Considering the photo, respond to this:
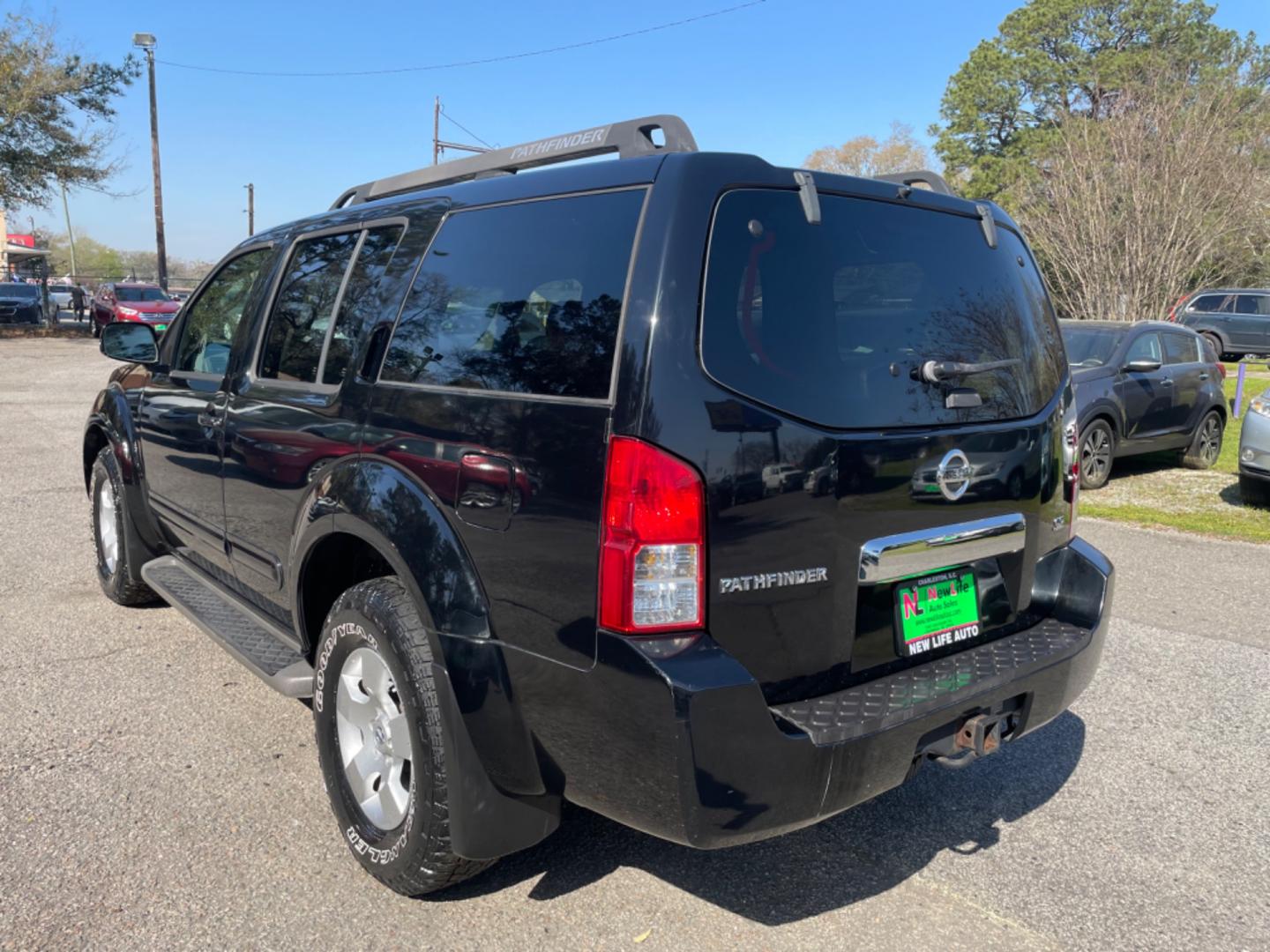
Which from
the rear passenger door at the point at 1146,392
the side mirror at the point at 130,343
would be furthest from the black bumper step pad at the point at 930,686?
the rear passenger door at the point at 1146,392

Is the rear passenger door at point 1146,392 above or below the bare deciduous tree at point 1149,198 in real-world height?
below

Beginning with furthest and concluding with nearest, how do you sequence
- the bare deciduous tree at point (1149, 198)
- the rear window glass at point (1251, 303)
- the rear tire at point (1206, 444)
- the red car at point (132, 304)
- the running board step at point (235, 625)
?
the red car at point (132, 304), the rear window glass at point (1251, 303), the bare deciduous tree at point (1149, 198), the rear tire at point (1206, 444), the running board step at point (235, 625)

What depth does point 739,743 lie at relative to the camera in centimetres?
218

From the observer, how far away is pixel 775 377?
235 centimetres

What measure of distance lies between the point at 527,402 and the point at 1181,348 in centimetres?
1038

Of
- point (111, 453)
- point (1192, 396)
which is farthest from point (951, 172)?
point (111, 453)

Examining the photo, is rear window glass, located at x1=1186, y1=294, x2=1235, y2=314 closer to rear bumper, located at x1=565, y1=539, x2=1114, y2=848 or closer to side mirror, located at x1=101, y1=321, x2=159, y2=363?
side mirror, located at x1=101, y1=321, x2=159, y2=363

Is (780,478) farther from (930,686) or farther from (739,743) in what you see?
(930,686)

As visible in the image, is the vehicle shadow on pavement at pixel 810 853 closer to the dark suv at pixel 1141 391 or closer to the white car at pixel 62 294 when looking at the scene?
the dark suv at pixel 1141 391

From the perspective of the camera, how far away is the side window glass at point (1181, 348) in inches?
413

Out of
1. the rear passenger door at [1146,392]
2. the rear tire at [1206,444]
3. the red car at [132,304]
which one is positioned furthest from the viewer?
the red car at [132,304]

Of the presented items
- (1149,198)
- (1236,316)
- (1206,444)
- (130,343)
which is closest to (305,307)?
(130,343)

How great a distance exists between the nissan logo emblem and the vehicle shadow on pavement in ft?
3.99

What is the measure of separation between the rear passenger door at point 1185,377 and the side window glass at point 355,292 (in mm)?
9488
